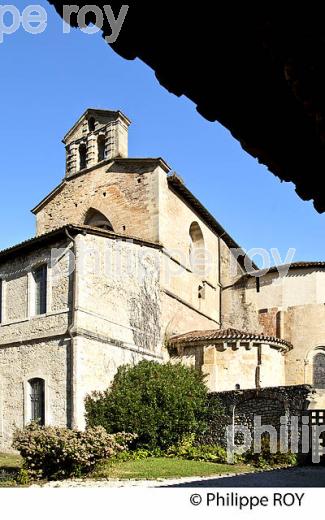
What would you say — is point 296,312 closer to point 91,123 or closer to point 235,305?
point 235,305

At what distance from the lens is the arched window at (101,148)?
2828cm

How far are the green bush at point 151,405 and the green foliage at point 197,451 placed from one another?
0.36m

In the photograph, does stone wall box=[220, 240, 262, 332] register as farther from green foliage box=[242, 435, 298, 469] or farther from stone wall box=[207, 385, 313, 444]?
green foliage box=[242, 435, 298, 469]

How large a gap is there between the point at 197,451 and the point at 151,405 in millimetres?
2172

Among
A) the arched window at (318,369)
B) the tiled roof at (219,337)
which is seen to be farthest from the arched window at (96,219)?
the arched window at (318,369)

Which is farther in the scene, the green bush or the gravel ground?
the green bush

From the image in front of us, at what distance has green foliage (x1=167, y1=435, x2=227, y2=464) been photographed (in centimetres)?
1850

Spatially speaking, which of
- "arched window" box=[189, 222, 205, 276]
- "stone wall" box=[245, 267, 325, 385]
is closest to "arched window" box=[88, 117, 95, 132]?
"arched window" box=[189, 222, 205, 276]

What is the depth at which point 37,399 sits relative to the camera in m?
20.9

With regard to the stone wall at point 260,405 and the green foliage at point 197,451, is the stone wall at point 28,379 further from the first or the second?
the stone wall at point 260,405

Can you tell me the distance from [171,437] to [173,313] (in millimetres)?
6518

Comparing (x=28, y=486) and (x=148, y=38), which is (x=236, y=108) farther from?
(x=28, y=486)

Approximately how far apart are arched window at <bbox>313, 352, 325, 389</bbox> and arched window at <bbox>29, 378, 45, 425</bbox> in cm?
1374

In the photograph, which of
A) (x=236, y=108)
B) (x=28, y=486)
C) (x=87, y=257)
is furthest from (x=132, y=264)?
(x=236, y=108)
